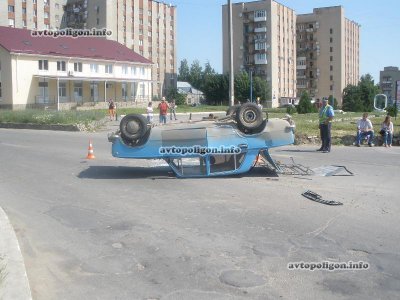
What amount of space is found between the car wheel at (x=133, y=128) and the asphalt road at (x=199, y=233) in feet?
3.14

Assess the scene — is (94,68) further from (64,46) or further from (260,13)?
(260,13)

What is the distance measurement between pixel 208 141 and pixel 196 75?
462 feet

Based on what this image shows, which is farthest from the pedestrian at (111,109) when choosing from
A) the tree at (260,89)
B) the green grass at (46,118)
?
the tree at (260,89)

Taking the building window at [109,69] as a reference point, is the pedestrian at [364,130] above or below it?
below

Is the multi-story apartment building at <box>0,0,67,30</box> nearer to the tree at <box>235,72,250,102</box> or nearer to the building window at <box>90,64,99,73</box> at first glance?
the building window at <box>90,64,99,73</box>

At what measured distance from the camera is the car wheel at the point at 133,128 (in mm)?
11102

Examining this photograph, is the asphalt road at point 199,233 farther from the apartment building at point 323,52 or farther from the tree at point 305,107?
the apartment building at point 323,52

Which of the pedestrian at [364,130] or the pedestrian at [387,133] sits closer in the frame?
the pedestrian at [387,133]

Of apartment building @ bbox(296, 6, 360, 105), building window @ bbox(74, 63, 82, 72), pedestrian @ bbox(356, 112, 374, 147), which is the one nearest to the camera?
pedestrian @ bbox(356, 112, 374, 147)

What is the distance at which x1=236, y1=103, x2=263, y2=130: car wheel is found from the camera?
11.3 meters

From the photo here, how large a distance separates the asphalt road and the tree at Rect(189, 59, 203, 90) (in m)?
135

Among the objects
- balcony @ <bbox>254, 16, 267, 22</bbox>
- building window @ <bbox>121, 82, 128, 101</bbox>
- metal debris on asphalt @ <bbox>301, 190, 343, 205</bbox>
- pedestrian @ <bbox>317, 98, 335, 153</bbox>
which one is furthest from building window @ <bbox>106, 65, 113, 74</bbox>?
metal debris on asphalt @ <bbox>301, 190, 343, 205</bbox>

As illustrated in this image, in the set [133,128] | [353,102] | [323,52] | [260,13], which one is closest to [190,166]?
[133,128]

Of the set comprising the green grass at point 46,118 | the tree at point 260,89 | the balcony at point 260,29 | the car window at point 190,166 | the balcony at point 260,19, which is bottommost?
the car window at point 190,166
